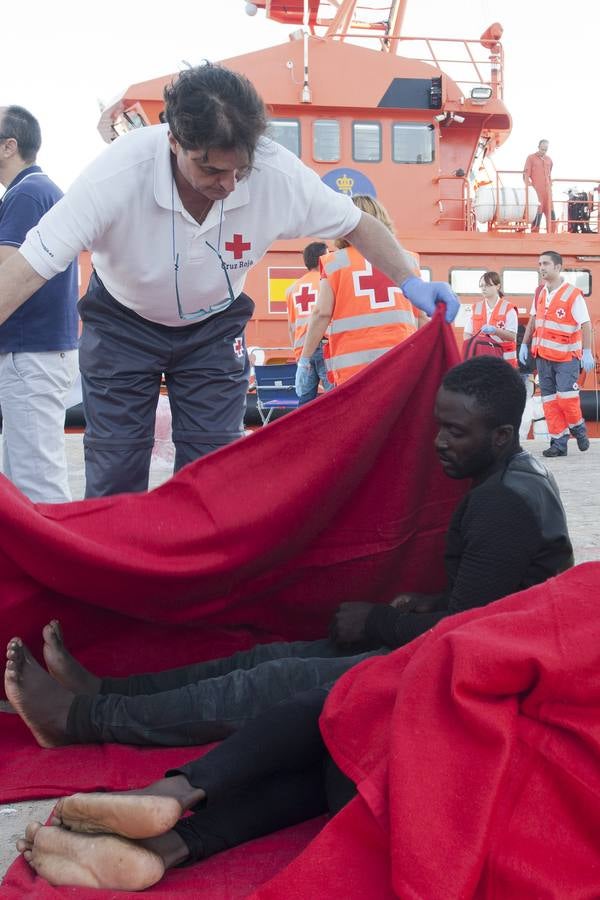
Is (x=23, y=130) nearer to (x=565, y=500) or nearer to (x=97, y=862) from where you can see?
(x=97, y=862)

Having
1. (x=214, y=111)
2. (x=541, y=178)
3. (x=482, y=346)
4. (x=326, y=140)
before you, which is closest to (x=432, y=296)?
(x=214, y=111)

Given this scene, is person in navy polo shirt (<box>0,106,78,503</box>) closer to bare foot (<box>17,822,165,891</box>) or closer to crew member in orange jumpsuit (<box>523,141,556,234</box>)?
Answer: bare foot (<box>17,822,165,891</box>)

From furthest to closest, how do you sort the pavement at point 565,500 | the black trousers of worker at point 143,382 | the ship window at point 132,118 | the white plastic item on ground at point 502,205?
the white plastic item on ground at point 502,205 → the ship window at point 132,118 → the black trousers of worker at point 143,382 → the pavement at point 565,500

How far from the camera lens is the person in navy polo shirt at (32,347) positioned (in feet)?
12.3

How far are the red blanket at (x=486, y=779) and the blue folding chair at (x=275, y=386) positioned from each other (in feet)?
28.9

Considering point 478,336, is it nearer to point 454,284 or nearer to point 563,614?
point 454,284

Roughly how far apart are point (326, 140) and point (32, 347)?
1084 centimetres

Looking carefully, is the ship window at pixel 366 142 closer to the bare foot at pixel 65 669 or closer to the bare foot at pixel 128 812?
the bare foot at pixel 65 669

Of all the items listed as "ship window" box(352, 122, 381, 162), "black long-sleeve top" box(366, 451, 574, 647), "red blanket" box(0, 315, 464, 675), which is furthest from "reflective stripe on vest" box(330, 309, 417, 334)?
"ship window" box(352, 122, 381, 162)

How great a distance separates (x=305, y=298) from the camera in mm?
8070

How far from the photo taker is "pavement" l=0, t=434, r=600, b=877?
2.12m

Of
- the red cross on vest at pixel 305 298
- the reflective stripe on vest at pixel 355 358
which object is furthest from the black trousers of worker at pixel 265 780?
the red cross on vest at pixel 305 298

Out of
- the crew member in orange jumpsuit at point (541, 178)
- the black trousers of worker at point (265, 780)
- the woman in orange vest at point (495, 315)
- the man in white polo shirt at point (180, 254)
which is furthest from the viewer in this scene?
the crew member in orange jumpsuit at point (541, 178)

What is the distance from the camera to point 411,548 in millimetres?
2957
